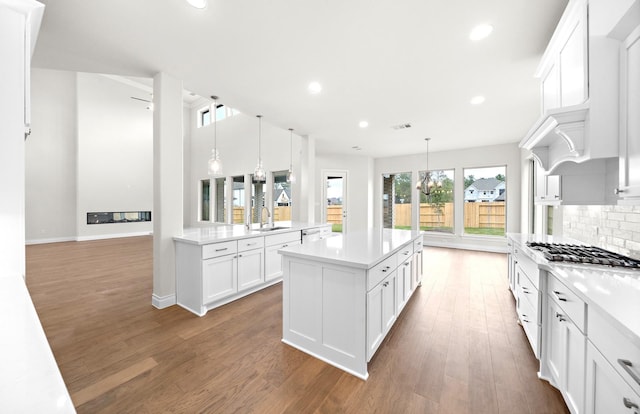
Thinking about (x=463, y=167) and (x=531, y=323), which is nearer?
(x=531, y=323)

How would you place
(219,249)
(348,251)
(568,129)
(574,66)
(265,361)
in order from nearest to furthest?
(568,129)
(574,66)
(265,361)
(348,251)
(219,249)

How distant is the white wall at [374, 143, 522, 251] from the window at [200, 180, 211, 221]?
6.36m

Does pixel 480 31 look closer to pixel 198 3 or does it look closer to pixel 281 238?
pixel 198 3

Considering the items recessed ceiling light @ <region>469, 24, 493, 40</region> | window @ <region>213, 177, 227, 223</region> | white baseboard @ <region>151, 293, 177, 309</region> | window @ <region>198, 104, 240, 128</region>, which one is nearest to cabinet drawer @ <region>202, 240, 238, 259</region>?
white baseboard @ <region>151, 293, 177, 309</region>

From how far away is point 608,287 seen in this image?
1.28 m

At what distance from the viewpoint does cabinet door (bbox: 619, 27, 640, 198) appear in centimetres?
129

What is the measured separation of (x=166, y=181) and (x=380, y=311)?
269cm

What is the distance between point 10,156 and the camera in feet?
3.91

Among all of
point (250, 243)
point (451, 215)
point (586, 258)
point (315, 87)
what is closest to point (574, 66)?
point (586, 258)

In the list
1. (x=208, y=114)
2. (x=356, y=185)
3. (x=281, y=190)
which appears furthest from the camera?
(x=208, y=114)

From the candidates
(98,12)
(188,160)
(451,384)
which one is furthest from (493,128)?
(188,160)

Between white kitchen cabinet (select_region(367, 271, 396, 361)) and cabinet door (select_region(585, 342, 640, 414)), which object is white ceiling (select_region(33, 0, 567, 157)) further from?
cabinet door (select_region(585, 342, 640, 414))

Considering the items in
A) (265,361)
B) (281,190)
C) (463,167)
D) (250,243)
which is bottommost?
(265,361)

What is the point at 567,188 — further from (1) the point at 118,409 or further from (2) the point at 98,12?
(2) the point at 98,12
